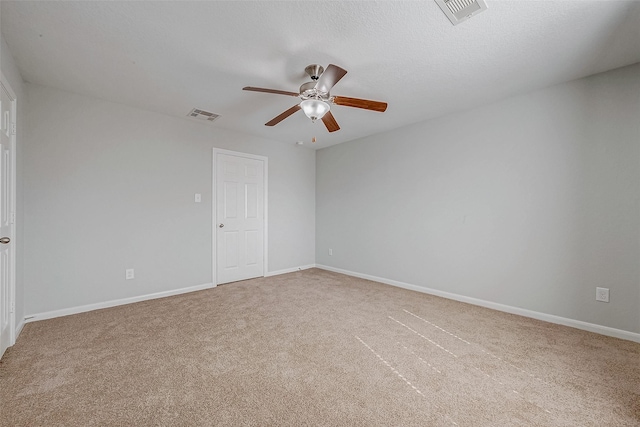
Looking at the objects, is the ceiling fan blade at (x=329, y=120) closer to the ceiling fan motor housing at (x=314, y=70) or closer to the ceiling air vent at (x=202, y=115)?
the ceiling fan motor housing at (x=314, y=70)

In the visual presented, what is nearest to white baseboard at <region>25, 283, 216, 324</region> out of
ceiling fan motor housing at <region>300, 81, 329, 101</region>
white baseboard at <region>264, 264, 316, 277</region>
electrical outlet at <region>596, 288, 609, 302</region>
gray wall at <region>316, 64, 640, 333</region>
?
white baseboard at <region>264, 264, 316, 277</region>

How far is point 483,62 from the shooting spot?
2336mm

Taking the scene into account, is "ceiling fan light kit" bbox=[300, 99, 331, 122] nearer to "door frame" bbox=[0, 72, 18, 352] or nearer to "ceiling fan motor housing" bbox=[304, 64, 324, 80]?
"ceiling fan motor housing" bbox=[304, 64, 324, 80]

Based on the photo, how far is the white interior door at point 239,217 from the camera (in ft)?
13.6

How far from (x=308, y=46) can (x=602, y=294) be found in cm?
341

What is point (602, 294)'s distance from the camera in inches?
98.2

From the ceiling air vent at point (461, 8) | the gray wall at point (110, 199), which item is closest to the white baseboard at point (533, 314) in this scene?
the ceiling air vent at point (461, 8)

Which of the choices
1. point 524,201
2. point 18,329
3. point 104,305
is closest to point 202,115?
point 104,305

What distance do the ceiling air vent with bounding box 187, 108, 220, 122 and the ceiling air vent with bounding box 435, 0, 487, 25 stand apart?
112 inches

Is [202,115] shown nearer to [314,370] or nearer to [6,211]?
[6,211]

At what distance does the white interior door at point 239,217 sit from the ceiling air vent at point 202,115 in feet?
1.81

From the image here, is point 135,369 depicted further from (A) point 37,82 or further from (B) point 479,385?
(A) point 37,82

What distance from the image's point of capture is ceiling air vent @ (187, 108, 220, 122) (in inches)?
136

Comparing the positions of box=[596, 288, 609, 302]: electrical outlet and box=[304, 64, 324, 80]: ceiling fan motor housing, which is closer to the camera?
box=[304, 64, 324, 80]: ceiling fan motor housing
